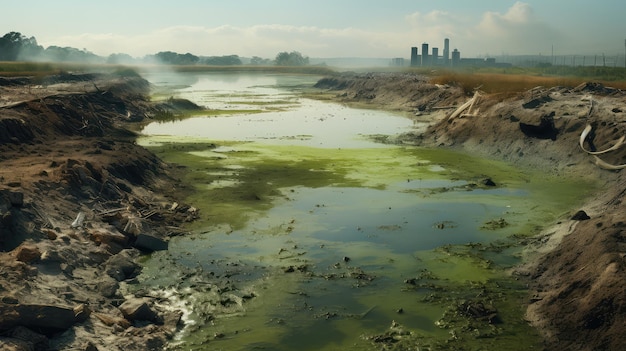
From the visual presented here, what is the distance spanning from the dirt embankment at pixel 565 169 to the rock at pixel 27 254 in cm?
823

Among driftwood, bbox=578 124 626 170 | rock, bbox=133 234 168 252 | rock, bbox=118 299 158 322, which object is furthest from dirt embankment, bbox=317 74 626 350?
rock, bbox=133 234 168 252

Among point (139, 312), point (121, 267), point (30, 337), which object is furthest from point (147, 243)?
point (30, 337)

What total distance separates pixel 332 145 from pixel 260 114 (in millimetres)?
17153

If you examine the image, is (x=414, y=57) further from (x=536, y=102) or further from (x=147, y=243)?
(x=147, y=243)

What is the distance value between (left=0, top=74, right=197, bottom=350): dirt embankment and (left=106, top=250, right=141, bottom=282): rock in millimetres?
20

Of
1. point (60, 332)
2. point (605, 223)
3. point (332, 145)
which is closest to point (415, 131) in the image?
point (332, 145)

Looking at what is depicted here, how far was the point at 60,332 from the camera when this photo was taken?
7.59 metres

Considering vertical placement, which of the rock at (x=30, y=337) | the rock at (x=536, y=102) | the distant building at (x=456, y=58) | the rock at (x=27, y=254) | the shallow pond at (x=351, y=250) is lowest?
the shallow pond at (x=351, y=250)

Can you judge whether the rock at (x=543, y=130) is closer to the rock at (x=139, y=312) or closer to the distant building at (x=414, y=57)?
the rock at (x=139, y=312)

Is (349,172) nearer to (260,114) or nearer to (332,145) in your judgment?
(332,145)

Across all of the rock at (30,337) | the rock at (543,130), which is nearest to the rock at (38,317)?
the rock at (30,337)

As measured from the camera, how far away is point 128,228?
12.5m

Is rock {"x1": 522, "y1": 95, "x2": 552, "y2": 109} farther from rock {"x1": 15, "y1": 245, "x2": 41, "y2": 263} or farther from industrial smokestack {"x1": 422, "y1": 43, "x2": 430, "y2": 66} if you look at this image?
industrial smokestack {"x1": 422, "y1": 43, "x2": 430, "y2": 66}

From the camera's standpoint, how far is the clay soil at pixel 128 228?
7809mm
